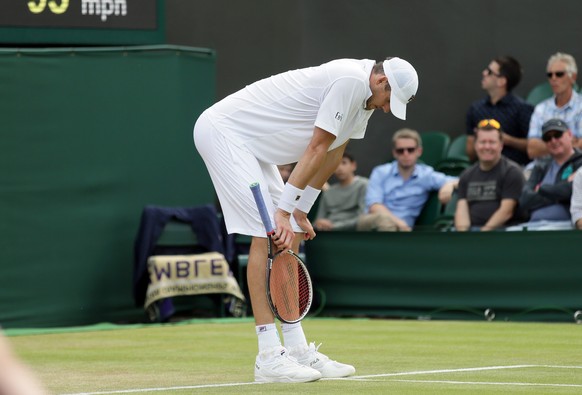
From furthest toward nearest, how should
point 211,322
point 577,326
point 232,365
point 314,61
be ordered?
1. point 314,61
2. point 211,322
3. point 577,326
4. point 232,365

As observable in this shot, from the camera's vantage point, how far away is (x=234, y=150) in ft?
17.2

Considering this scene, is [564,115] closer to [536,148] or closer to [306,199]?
[536,148]

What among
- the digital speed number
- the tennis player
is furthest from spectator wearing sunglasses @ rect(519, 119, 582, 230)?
the tennis player

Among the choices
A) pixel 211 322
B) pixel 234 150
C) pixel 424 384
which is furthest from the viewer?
pixel 211 322

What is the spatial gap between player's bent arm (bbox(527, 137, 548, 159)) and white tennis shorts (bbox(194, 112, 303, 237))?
632 centimetres

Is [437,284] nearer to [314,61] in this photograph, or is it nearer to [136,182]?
[136,182]

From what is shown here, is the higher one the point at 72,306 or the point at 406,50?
the point at 406,50

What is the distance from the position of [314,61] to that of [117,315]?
4.38 meters

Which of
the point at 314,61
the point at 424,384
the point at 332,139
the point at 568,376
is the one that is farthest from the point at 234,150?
the point at 314,61

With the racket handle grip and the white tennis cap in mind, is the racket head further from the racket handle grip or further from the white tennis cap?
the white tennis cap

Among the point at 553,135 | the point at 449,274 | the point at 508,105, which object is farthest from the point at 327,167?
the point at 508,105

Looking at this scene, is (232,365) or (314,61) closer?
(232,365)

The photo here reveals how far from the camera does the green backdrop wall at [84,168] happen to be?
1009cm

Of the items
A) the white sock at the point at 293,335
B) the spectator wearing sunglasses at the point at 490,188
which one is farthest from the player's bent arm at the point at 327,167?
the spectator wearing sunglasses at the point at 490,188
